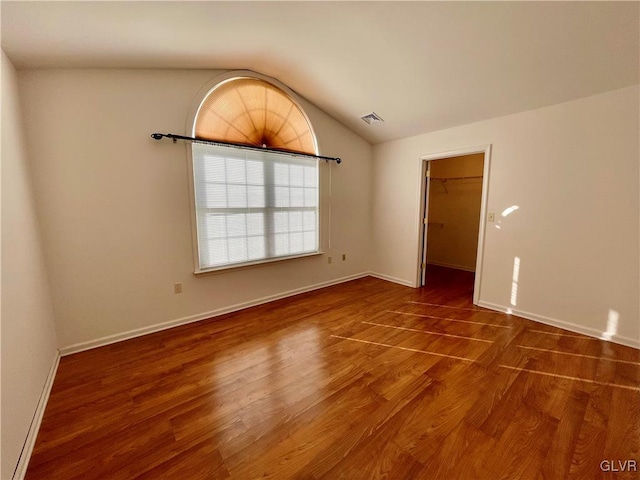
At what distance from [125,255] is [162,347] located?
3.03 ft

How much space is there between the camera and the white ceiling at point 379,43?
168 cm

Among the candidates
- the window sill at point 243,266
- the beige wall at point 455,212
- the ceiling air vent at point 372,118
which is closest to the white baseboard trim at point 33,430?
the window sill at point 243,266

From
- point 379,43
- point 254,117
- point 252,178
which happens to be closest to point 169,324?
point 252,178

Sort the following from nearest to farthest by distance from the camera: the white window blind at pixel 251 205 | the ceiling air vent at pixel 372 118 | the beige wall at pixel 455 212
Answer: the white window blind at pixel 251 205
the ceiling air vent at pixel 372 118
the beige wall at pixel 455 212

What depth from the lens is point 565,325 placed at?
8.53ft

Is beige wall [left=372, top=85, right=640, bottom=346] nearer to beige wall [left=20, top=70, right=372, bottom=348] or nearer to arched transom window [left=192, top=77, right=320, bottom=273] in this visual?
arched transom window [left=192, top=77, right=320, bottom=273]

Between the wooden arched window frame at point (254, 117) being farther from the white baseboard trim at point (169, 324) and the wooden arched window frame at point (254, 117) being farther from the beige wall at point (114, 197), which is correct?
the white baseboard trim at point (169, 324)

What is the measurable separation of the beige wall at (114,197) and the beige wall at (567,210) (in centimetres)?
330

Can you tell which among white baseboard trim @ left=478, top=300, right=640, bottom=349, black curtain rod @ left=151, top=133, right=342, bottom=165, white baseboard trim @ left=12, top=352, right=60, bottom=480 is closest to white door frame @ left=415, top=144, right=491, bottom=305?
white baseboard trim @ left=478, top=300, right=640, bottom=349

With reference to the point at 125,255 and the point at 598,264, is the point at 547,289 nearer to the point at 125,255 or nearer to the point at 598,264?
the point at 598,264

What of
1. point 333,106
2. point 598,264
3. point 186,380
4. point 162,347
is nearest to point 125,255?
point 162,347

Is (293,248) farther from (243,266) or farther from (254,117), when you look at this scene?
(254,117)

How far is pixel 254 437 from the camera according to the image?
140 cm

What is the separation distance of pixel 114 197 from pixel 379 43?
274 cm
